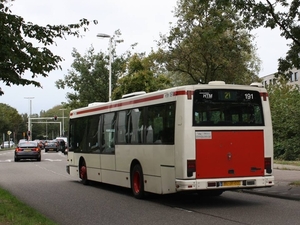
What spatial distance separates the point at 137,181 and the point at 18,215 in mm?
4519

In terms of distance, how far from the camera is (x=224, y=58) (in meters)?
31.3

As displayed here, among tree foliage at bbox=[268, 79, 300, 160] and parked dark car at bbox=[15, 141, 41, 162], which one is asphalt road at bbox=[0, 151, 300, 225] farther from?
parked dark car at bbox=[15, 141, 41, 162]

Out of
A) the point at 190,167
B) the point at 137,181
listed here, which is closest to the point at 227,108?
the point at 190,167

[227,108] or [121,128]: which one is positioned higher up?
[227,108]

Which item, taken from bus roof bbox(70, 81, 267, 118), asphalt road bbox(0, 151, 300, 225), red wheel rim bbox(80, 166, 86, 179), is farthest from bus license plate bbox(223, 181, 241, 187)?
red wheel rim bbox(80, 166, 86, 179)

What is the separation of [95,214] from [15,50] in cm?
403

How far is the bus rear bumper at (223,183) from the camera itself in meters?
11.6

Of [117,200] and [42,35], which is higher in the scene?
[42,35]

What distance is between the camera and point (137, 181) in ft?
47.1

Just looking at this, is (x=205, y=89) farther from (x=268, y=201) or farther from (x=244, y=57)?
(x=244, y=57)

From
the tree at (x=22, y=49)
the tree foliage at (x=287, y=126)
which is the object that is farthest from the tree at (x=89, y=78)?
the tree at (x=22, y=49)

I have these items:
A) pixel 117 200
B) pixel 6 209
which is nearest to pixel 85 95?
pixel 117 200

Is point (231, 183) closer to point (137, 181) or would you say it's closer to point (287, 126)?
point (137, 181)

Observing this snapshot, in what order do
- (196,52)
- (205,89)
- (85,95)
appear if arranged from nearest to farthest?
(205,89) < (196,52) < (85,95)
